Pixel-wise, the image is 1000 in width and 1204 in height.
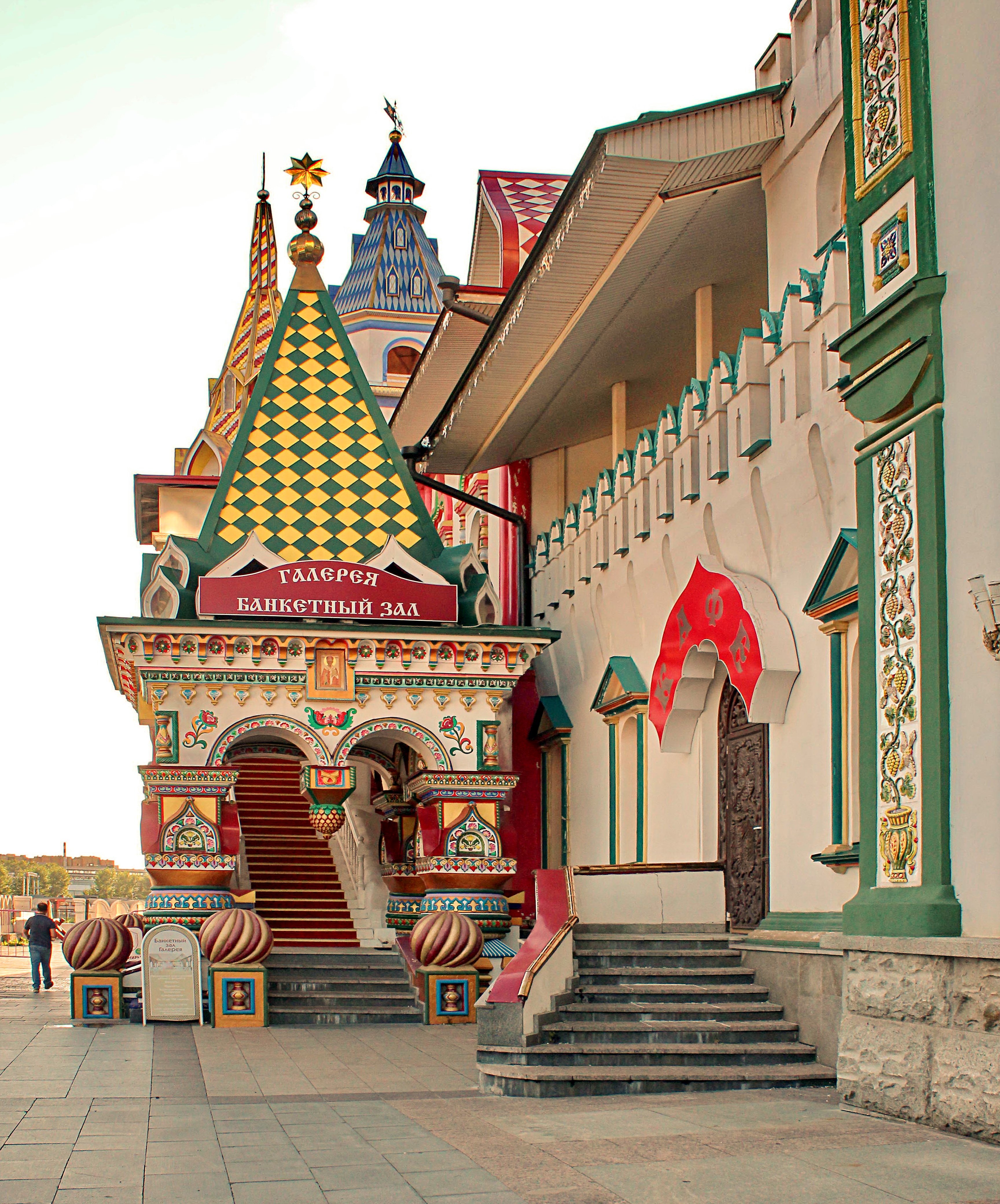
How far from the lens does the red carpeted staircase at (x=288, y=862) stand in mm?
18281

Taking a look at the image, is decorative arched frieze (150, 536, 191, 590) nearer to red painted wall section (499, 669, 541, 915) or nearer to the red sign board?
the red sign board

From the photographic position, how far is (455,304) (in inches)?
752

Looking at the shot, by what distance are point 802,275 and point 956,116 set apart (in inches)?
128

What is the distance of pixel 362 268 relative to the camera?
30516 millimetres

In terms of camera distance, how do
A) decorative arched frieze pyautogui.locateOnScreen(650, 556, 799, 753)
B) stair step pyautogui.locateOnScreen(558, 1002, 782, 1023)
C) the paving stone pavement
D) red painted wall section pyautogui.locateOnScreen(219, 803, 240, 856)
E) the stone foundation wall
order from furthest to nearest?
red painted wall section pyautogui.locateOnScreen(219, 803, 240, 856) < decorative arched frieze pyautogui.locateOnScreen(650, 556, 799, 753) < stair step pyautogui.locateOnScreen(558, 1002, 782, 1023) < the stone foundation wall < the paving stone pavement

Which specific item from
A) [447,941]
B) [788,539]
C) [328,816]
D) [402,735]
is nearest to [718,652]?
[788,539]

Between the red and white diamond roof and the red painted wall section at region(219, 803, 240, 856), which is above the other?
the red and white diamond roof

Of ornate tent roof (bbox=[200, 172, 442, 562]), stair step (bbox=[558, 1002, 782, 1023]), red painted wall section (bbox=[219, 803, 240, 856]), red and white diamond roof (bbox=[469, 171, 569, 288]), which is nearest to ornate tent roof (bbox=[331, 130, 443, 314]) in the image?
red and white diamond roof (bbox=[469, 171, 569, 288])

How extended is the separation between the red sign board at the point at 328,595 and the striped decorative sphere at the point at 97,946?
331 cm

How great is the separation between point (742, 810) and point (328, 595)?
17.6ft

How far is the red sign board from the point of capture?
1533cm

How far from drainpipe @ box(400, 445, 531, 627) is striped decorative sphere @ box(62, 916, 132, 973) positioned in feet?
22.4

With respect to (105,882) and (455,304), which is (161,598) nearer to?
(455,304)

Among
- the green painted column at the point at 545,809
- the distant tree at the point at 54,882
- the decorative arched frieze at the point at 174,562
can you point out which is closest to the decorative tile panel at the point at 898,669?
the decorative arched frieze at the point at 174,562
